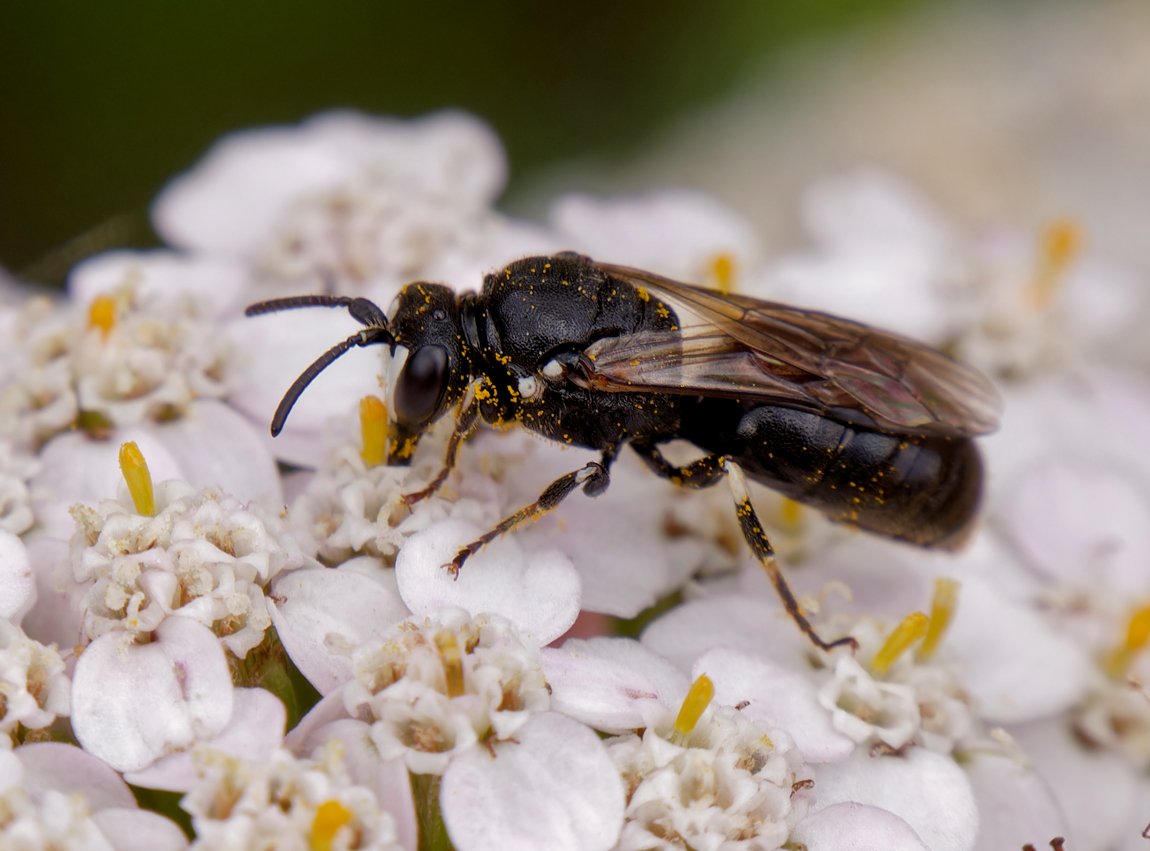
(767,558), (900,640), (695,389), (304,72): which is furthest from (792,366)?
(304,72)

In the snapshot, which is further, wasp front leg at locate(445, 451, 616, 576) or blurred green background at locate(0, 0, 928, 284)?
blurred green background at locate(0, 0, 928, 284)

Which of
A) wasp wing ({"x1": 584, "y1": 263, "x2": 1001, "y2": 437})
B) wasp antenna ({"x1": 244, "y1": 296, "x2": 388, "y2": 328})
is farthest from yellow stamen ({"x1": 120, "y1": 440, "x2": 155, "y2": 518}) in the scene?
wasp wing ({"x1": 584, "y1": 263, "x2": 1001, "y2": 437})

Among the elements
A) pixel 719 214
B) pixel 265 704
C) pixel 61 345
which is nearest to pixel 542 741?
pixel 265 704

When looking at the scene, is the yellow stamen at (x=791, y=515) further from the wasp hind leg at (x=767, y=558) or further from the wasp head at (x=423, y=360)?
the wasp head at (x=423, y=360)

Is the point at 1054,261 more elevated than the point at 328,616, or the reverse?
the point at 1054,261

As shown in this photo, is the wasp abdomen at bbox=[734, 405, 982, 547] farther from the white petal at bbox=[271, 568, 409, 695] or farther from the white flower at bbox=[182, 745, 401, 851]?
the white flower at bbox=[182, 745, 401, 851]

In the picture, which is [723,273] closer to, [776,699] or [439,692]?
[776,699]

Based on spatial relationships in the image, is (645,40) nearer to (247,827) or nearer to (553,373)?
(553,373)
